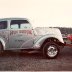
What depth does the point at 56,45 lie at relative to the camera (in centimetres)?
1377

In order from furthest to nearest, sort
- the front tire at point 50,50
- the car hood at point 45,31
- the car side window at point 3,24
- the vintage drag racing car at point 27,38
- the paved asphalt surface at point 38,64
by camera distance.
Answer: the car side window at point 3,24, the car hood at point 45,31, the vintage drag racing car at point 27,38, the front tire at point 50,50, the paved asphalt surface at point 38,64

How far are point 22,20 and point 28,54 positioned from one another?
2041 millimetres

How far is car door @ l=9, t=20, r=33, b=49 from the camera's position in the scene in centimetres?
1386

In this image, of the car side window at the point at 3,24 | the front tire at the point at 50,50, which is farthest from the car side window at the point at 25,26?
the front tire at the point at 50,50

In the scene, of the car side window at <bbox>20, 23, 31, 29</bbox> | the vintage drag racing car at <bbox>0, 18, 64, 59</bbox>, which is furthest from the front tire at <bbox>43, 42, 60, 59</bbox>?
the car side window at <bbox>20, 23, 31, 29</bbox>

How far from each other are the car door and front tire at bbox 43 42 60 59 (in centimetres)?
76

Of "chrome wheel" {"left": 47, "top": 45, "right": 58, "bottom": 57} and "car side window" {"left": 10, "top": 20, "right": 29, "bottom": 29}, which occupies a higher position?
"car side window" {"left": 10, "top": 20, "right": 29, "bottom": 29}

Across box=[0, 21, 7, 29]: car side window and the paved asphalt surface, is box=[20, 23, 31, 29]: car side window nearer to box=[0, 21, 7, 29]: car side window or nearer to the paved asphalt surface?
Answer: box=[0, 21, 7, 29]: car side window

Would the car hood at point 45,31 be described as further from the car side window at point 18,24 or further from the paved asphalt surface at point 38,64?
the paved asphalt surface at point 38,64

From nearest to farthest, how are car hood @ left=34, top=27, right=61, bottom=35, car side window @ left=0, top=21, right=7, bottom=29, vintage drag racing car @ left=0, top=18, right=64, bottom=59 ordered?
vintage drag racing car @ left=0, top=18, right=64, bottom=59 < car hood @ left=34, top=27, right=61, bottom=35 < car side window @ left=0, top=21, right=7, bottom=29

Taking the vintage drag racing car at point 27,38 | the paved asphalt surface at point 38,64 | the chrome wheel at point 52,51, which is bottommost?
the paved asphalt surface at point 38,64

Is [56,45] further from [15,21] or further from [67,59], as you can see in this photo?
[15,21]

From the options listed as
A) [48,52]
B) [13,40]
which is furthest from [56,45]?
[13,40]

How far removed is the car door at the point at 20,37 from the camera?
13.9 metres
